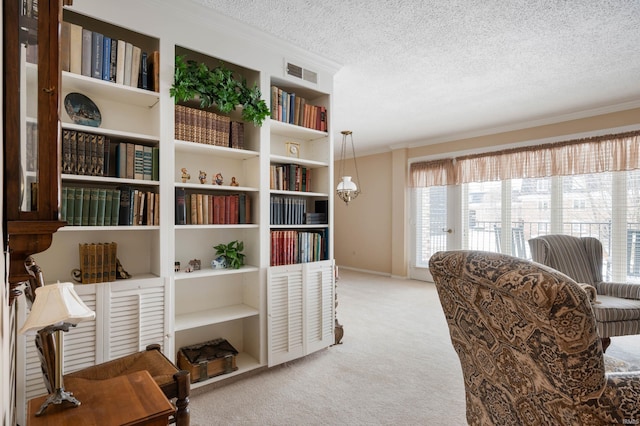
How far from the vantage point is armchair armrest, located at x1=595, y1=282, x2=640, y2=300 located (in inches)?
121

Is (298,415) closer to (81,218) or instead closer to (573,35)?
(81,218)

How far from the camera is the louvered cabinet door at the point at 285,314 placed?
270cm

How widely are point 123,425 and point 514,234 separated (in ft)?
18.2

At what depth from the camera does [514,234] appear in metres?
5.27

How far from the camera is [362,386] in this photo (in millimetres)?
2510

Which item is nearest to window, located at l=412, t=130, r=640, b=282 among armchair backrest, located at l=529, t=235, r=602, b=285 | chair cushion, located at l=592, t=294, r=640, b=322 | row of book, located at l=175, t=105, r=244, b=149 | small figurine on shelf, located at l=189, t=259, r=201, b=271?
armchair backrest, located at l=529, t=235, r=602, b=285

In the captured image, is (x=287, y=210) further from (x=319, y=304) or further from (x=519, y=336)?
(x=519, y=336)

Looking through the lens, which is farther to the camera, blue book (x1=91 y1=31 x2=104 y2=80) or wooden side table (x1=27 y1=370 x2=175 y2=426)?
blue book (x1=91 y1=31 x2=104 y2=80)

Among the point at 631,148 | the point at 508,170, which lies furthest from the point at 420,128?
the point at 631,148

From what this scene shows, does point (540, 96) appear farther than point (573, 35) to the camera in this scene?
Yes

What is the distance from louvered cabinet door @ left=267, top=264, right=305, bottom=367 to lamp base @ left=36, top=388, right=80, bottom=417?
1548 mm

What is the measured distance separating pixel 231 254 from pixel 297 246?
22.8 inches

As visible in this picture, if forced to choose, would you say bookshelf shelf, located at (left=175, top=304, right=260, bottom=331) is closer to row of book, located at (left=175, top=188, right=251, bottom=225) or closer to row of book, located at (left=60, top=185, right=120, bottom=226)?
row of book, located at (left=175, top=188, right=251, bottom=225)

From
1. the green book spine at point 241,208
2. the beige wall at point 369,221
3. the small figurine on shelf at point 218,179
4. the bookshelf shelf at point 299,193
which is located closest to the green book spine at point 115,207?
the small figurine on shelf at point 218,179
